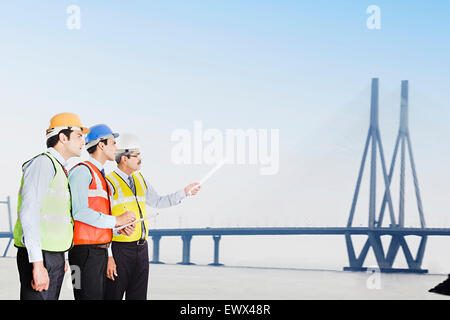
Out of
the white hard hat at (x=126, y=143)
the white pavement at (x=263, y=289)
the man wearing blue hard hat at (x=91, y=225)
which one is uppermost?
the white hard hat at (x=126, y=143)

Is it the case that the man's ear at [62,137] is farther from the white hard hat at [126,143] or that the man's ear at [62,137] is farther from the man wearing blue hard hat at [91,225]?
the white hard hat at [126,143]

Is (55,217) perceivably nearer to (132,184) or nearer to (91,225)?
(91,225)

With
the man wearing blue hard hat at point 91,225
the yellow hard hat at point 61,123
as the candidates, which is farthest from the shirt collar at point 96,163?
the yellow hard hat at point 61,123

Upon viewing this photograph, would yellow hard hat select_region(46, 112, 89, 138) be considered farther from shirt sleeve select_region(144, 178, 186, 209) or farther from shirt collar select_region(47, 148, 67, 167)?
shirt sleeve select_region(144, 178, 186, 209)

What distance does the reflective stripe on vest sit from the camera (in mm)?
8305

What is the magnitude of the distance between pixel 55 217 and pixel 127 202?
176 centimetres

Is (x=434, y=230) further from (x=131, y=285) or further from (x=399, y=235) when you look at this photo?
(x=131, y=285)

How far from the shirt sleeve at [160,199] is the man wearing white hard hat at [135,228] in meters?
0.15

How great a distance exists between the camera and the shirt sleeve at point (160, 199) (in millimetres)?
8820

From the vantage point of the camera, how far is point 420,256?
72188 mm
